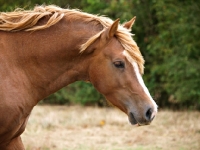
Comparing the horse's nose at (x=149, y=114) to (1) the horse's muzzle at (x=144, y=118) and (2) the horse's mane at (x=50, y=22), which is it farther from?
(2) the horse's mane at (x=50, y=22)

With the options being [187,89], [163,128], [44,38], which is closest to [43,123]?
[163,128]

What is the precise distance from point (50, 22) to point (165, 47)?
29.1 feet

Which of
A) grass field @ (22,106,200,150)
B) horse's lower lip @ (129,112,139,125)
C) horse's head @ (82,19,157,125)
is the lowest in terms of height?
grass field @ (22,106,200,150)

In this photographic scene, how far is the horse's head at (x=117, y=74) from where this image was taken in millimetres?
4766

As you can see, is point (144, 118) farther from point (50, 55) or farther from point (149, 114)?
point (50, 55)

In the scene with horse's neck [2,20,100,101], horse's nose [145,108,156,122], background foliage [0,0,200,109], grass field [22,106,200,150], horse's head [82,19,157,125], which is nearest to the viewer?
horse's nose [145,108,156,122]

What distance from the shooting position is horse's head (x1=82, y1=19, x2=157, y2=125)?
15.6ft

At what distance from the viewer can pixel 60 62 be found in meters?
5.05

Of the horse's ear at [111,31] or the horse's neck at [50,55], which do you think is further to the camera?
the horse's neck at [50,55]

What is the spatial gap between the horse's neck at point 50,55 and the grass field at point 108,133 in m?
3.39

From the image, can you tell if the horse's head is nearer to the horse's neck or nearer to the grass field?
the horse's neck

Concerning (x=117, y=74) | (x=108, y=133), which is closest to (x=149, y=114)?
(x=117, y=74)

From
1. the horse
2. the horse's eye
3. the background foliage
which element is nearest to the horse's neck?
the horse

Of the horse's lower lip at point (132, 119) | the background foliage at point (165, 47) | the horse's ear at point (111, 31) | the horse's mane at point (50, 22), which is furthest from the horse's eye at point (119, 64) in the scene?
the background foliage at point (165, 47)
